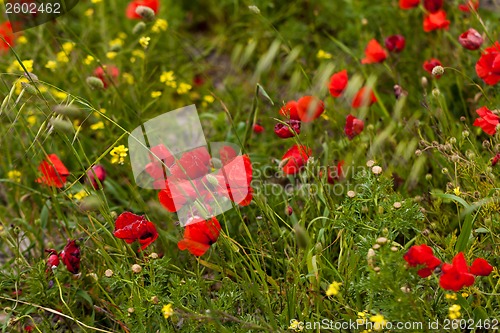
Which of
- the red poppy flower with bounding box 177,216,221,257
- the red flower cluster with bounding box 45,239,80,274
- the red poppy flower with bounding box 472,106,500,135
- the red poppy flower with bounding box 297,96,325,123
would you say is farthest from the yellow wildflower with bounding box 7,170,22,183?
the red poppy flower with bounding box 472,106,500,135

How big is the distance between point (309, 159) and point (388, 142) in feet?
2.46

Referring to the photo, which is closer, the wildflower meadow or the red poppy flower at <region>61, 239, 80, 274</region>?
the wildflower meadow

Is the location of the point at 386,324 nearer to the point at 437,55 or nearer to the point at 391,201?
the point at 391,201

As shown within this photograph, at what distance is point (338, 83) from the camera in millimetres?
2369

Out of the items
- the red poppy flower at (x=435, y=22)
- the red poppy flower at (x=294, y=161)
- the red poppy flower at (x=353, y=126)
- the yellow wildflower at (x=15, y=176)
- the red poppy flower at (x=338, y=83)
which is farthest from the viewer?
Answer: the red poppy flower at (x=435, y=22)

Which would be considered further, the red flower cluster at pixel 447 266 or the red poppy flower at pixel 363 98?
the red poppy flower at pixel 363 98

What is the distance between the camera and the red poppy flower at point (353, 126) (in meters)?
2.19

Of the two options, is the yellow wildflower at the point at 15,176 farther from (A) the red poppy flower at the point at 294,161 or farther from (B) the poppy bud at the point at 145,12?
(A) the red poppy flower at the point at 294,161


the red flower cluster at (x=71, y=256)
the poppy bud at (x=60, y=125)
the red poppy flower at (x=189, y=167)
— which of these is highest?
the poppy bud at (x=60, y=125)

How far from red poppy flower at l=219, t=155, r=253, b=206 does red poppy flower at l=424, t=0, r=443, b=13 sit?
123 centimetres

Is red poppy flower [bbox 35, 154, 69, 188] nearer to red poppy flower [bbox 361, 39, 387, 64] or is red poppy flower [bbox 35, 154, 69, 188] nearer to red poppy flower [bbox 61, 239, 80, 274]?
red poppy flower [bbox 61, 239, 80, 274]

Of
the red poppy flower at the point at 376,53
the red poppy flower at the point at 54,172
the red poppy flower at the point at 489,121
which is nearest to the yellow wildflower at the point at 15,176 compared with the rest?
the red poppy flower at the point at 54,172

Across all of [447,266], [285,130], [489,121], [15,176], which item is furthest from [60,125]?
[489,121]

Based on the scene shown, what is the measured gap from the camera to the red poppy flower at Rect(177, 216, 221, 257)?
1.77 metres
